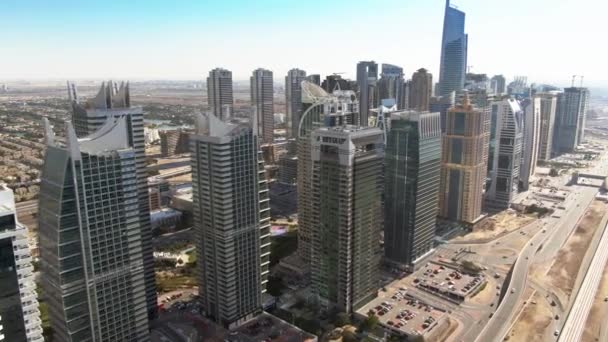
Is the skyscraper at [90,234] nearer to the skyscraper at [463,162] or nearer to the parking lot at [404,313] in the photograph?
the parking lot at [404,313]

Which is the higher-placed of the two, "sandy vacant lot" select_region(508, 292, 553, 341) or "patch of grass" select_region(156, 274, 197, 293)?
"patch of grass" select_region(156, 274, 197, 293)

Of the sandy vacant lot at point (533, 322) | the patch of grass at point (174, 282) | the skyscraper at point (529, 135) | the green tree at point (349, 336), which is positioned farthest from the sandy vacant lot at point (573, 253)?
the patch of grass at point (174, 282)

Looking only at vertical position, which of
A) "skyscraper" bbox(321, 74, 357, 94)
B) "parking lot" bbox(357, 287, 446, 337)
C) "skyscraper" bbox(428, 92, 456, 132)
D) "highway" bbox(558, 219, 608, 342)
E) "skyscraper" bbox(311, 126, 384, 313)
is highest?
"skyscraper" bbox(321, 74, 357, 94)

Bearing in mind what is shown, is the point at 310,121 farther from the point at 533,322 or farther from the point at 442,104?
the point at 442,104

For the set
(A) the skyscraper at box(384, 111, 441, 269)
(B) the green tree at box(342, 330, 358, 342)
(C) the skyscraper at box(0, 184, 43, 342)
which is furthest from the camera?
(A) the skyscraper at box(384, 111, 441, 269)

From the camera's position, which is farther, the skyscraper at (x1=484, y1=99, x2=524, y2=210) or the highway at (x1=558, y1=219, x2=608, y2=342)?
the skyscraper at (x1=484, y1=99, x2=524, y2=210)

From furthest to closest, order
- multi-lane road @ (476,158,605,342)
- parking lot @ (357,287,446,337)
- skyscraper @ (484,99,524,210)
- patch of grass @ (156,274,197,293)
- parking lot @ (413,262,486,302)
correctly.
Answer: skyscraper @ (484,99,524,210), patch of grass @ (156,274,197,293), parking lot @ (413,262,486,302), multi-lane road @ (476,158,605,342), parking lot @ (357,287,446,337)

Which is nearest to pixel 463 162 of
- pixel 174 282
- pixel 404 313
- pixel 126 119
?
pixel 404 313

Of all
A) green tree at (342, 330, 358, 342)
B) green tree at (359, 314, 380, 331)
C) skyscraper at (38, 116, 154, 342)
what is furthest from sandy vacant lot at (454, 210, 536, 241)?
skyscraper at (38, 116, 154, 342)

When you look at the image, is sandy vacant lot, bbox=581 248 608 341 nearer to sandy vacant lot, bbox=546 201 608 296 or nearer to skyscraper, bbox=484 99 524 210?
sandy vacant lot, bbox=546 201 608 296
